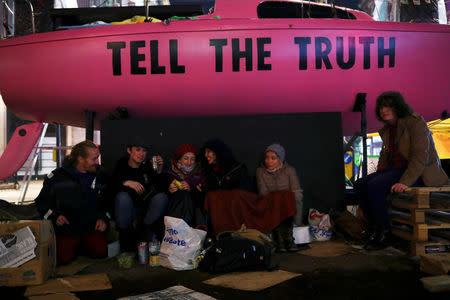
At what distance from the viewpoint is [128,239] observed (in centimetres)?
283

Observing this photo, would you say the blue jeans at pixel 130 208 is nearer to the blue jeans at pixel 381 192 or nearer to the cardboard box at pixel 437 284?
the blue jeans at pixel 381 192

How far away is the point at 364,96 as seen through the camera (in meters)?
3.63

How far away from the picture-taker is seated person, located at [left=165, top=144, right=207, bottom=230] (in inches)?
106

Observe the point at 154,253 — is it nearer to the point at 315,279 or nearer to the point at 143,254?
the point at 143,254

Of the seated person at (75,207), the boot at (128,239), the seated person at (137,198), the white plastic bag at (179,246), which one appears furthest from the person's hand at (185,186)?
the seated person at (75,207)

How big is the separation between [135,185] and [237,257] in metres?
1.10

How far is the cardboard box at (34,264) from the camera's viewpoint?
199 cm

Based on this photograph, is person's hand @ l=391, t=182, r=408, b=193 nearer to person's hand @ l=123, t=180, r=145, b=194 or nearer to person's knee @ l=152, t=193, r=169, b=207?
person's knee @ l=152, t=193, r=169, b=207

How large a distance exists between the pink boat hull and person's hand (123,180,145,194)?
45.2 inches

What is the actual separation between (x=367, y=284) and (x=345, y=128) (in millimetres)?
2742

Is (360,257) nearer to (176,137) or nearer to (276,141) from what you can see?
(276,141)

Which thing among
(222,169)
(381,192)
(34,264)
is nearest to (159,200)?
(222,169)

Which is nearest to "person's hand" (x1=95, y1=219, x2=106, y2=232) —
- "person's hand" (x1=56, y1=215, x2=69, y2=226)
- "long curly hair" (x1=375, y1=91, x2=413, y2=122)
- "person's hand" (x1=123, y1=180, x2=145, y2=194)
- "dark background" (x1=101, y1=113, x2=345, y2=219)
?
"person's hand" (x1=56, y1=215, x2=69, y2=226)

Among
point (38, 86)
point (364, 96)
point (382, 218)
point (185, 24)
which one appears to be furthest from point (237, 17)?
point (382, 218)
